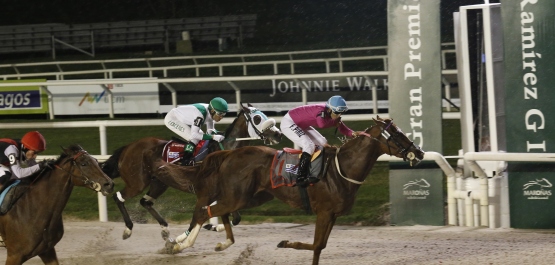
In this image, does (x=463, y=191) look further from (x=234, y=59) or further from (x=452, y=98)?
(x=234, y=59)

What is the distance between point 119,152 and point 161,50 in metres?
15.4

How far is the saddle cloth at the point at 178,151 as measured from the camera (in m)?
8.32

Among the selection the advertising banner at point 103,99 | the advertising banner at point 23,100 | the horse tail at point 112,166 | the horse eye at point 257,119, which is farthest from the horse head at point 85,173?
the advertising banner at point 23,100

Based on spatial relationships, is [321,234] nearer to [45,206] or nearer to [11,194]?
[45,206]

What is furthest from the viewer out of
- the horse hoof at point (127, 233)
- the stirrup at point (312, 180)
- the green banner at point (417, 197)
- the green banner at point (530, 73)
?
the green banner at point (417, 197)

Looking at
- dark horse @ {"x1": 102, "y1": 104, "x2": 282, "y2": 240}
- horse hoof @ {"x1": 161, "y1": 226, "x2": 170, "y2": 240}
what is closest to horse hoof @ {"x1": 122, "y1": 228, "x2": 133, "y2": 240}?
dark horse @ {"x1": 102, "y1": 104, "x2": 282, "y2": 240}

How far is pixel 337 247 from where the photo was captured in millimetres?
7520

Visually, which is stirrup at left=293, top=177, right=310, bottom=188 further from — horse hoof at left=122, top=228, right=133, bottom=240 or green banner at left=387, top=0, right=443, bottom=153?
horse hoof at left=122, top=228, right=133, bottom=240

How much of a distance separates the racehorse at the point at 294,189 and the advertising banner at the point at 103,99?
5151mm

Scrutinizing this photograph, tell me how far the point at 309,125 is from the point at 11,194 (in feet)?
8.03

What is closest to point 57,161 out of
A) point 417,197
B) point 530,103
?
point 417,197

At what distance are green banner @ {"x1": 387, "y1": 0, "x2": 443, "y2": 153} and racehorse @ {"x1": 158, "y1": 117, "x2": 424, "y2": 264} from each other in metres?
1.68

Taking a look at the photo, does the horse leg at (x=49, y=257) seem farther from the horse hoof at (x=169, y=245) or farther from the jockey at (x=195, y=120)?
the jockey at (x=195, y=120)

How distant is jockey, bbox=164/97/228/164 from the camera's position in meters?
8.30
